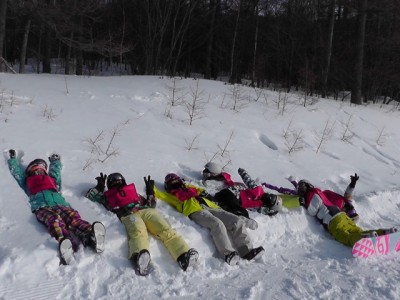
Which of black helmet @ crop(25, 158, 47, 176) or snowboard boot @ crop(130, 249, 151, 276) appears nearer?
snowboard boot @ crop(130, 249, 151, 276)

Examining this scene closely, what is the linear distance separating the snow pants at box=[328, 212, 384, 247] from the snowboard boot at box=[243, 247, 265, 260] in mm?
1272

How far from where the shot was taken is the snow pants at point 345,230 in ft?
15.2

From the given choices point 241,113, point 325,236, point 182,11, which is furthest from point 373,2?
point 325,236

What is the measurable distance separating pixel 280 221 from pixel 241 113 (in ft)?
14.2

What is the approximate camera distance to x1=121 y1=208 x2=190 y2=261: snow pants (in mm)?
3855

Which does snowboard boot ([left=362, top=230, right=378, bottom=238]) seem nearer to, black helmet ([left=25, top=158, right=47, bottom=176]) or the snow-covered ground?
the snow-covered ground

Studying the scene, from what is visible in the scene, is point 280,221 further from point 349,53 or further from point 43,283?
point 349,53

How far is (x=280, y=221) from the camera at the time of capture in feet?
16.3

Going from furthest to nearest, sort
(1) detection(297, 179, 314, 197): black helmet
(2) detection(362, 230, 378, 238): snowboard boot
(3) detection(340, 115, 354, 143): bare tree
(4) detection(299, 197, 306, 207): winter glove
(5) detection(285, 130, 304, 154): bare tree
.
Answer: (3) detection(340, 115, 354, 143): bare tree, (5) detection(285, 130, 304, 154): bare tree, (1) detection(297, 179, 314, 197): black helmet, (4) detection(299, 197, 306, 207): winter glove, (2) detection(362, 230, 378, 238): snowboard boot

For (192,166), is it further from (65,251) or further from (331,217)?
(65,251)

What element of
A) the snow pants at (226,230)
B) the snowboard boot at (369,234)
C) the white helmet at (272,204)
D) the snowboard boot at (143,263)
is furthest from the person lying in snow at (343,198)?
the snowboard boot at (143,263)

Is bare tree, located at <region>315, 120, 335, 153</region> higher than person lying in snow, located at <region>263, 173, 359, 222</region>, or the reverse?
bare tree, located at <region>315, 120, 335, 153</region>

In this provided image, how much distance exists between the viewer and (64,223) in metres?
3.98

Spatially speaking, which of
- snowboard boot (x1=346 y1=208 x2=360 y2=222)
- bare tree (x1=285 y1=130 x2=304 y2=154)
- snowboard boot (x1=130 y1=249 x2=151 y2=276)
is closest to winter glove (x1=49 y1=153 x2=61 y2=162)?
snowboard boot (x1=130 y1=249 x2=151 y2=276)
